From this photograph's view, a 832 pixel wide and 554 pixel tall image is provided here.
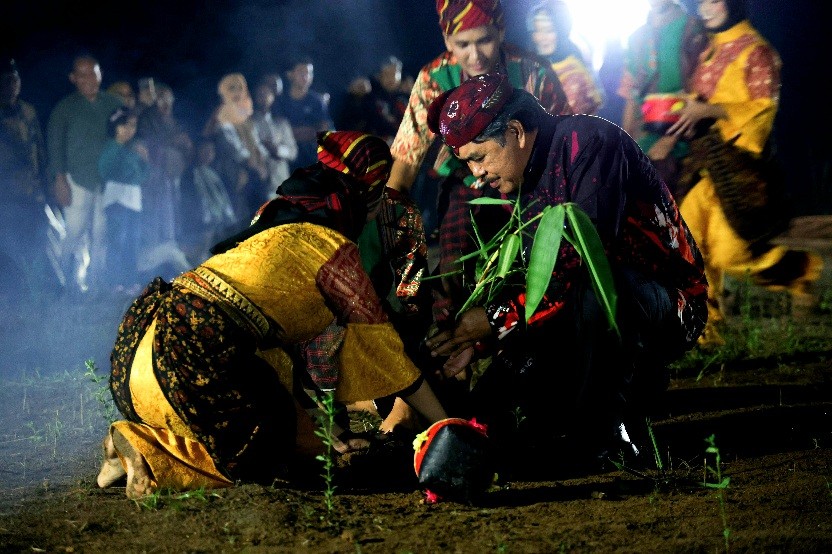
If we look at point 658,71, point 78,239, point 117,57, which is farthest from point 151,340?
point 117,57

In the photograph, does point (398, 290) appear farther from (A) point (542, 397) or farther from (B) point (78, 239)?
(B) point (78, 239)

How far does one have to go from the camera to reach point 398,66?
Result: 9.85 meters

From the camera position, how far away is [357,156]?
139 inches

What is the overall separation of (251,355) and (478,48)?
2.48 m

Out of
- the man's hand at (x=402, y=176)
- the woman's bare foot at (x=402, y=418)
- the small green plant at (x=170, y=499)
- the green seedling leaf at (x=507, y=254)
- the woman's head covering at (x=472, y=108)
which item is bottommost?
the woman's bare foot at (x=402, y=418)

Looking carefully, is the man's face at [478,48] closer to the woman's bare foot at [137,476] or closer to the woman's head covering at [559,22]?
the woman's head covering at [559,22]

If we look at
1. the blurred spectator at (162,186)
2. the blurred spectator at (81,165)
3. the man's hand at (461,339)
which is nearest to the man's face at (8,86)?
the blurred spectator at (81,165)

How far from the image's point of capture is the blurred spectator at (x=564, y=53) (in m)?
6.09

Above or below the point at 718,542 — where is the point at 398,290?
above

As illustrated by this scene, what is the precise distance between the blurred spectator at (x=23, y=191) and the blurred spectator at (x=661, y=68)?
5245mm

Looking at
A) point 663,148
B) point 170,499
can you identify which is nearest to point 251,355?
point 170,499

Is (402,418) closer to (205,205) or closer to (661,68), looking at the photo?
(661,68)

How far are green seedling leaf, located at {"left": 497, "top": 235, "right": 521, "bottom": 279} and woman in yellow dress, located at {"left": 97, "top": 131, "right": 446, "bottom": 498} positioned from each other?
45 cm

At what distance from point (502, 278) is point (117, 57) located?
921 centimetres
